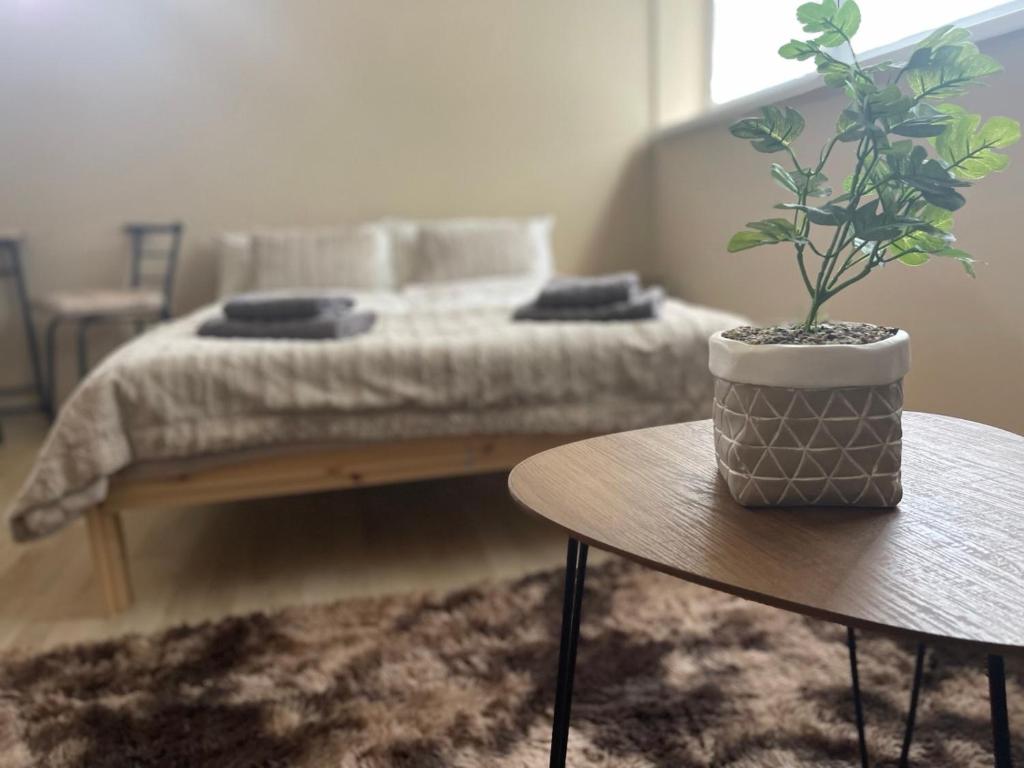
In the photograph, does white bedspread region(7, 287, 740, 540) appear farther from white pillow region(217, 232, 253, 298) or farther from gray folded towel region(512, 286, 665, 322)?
white pillow region(217, 232, 253, 298)

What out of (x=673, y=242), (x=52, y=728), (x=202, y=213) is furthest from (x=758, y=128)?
(x=202, y=213)

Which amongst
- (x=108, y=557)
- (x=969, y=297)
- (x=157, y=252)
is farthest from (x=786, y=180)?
(x=157, y=252)

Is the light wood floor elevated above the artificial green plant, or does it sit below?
below

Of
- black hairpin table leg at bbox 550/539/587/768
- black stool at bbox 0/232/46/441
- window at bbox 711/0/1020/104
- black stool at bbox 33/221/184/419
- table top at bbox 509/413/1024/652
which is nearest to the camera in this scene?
table top at bbox 509/413/1024/652

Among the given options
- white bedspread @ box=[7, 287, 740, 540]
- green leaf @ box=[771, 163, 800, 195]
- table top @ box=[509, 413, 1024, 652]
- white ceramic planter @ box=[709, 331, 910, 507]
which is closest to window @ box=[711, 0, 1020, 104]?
green leaf @ box=[771, 163, 800, 195]

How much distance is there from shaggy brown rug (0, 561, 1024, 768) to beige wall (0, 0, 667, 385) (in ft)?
7.42

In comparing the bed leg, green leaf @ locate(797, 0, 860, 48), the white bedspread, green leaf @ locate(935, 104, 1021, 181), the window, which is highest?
the window

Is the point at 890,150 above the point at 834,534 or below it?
above

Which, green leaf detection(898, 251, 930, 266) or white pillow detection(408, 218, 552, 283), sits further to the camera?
white pillow detection(408, 218, 552, 283)

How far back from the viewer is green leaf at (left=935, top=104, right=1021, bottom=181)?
0.69 metres

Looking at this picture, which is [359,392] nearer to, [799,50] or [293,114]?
[799,50]

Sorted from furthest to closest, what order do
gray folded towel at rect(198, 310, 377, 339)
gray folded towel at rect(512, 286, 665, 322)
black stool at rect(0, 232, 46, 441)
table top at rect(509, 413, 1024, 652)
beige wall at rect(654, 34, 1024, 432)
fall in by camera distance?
black stool at rect(0, 232, 46, 441) < gray folded towel at rect(512, 286, 665, 322) < gray folded towel at rect(198, 310, 377, 339) < beige wall at rect(654, 34, 1024, 432) < table top at rect(509, 413, 1024, 652)

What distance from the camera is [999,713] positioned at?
0.57m

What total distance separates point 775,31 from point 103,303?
2.58m
